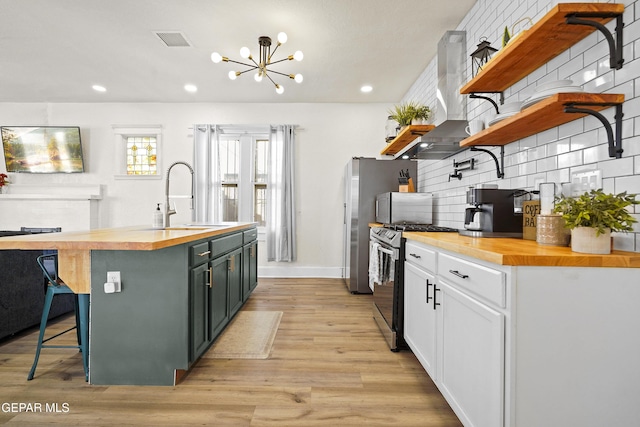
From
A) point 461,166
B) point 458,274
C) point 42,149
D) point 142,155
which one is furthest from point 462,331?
point 42,149

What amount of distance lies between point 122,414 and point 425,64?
4.39m

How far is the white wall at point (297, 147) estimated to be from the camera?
5.45m

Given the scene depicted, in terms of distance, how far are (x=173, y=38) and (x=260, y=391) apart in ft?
11.6

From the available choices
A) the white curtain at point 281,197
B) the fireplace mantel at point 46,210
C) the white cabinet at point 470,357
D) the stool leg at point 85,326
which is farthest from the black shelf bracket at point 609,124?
the fireplace mantel at point 46,210

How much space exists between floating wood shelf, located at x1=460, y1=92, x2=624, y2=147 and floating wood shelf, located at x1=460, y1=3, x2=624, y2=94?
27 cm

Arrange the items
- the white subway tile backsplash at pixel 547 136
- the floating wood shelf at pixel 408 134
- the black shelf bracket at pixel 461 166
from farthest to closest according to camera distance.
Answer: the floating wood shelf at pixel 408 134 → the black shelf bracket at pixel 461 166 → the white subway tile backsplash at pixel 547 136

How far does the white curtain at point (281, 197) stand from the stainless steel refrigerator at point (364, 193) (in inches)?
48.8

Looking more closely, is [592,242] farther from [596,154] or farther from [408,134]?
[408,134]

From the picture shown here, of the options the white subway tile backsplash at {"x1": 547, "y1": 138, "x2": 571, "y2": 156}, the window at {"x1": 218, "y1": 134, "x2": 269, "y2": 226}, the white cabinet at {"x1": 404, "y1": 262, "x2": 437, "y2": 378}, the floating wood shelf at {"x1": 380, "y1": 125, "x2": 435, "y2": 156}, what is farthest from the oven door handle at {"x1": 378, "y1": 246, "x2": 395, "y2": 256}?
the window at {"x1": 218, "y1": 134, "x2": 269, "y2": 226}

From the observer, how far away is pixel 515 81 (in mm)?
2164

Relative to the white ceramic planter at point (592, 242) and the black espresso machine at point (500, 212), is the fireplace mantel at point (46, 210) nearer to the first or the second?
the black espresso machine at point (500, 212)

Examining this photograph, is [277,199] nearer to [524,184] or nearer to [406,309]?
[406,309]

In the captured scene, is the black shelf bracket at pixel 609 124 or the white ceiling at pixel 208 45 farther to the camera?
the white ceiling at pixel 208 45

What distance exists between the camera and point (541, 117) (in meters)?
1.65
